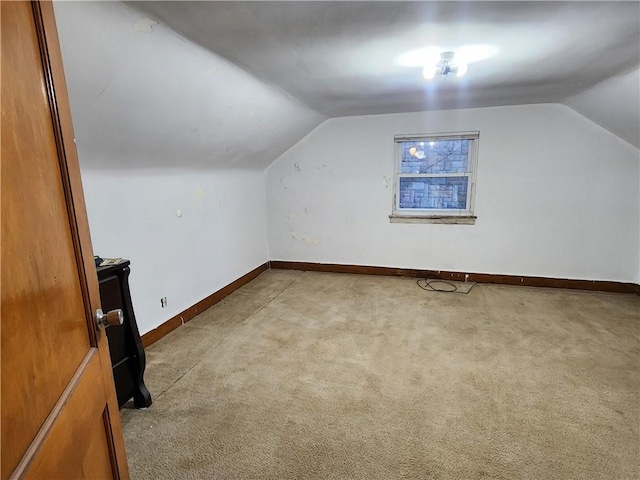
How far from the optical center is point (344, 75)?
2.47 m

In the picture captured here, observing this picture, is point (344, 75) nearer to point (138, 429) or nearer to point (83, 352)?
point (83, 352)

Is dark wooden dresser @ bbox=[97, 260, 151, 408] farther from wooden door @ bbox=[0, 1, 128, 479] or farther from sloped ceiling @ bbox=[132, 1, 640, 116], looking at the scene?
sloped ceiling @ bbox=[132, 1, 640, 116]

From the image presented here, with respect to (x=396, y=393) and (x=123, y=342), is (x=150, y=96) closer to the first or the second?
(x=123, y=342)

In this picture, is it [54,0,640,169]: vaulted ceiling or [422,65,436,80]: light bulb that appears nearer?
[54,0,640,169]: vaulted ceiling

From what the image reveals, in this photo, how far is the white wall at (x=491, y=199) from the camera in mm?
3541

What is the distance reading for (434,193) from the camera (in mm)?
4113

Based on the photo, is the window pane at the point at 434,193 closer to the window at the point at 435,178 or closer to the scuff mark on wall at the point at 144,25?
the window at the point at 435,178

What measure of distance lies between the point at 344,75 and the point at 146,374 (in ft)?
8.12

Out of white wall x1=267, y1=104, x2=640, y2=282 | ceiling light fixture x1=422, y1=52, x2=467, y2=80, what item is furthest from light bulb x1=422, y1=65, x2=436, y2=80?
white wall x1=267, y1=104, x2=640, y2=282

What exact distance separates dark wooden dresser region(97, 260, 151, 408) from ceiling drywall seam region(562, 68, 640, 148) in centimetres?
342

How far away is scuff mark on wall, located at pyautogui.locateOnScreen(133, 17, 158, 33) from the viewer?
1479 millimetres

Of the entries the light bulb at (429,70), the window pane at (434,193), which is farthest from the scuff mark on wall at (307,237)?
the light bulb at (429,70)

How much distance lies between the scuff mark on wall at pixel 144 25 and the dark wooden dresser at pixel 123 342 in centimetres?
112

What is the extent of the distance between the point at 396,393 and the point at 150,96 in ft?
7.31
